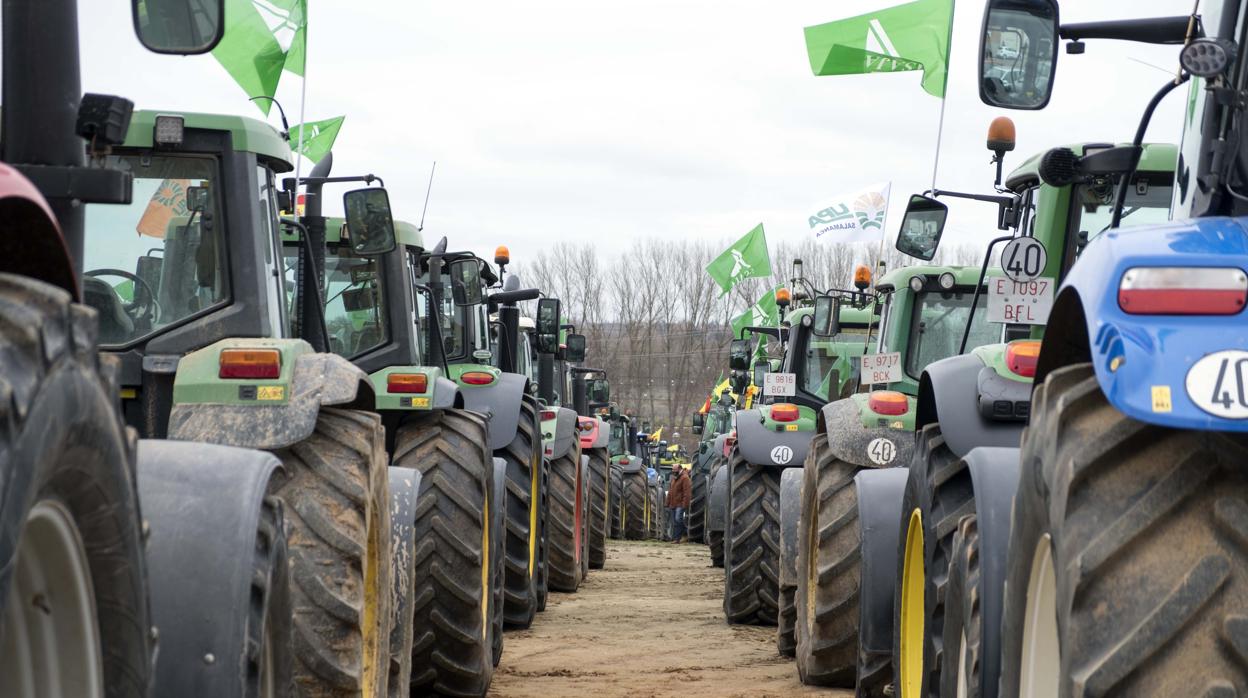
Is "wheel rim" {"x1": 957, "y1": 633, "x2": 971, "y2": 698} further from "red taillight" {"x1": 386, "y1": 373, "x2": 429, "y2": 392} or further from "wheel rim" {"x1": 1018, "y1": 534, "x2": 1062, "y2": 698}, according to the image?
"red taillight" {"x1": 386, "y1": 373, "x2": 429, "y2": 392}

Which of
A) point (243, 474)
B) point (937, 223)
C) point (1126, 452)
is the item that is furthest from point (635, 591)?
point (1126, 452)

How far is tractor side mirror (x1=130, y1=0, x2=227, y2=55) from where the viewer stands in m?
2.94

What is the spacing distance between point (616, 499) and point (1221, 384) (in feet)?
79.3

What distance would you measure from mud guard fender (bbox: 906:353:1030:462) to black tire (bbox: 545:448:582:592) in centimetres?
773

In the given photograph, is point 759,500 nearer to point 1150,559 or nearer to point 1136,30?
point 1136,30

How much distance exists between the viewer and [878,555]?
21.9ft

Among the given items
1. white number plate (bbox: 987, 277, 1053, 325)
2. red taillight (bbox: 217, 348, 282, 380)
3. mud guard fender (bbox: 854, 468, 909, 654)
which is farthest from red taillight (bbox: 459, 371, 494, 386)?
red taillight (bbox: 217, 348, 282, 380)

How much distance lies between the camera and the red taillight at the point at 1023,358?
18.8 feet

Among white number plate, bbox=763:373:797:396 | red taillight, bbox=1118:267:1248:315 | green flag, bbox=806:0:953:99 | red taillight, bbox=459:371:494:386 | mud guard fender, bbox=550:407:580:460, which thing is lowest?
mud guard fender, bbox=550:407:580:460

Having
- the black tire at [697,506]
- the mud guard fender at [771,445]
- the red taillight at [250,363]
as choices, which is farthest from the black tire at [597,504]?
the red taillight at [250,363]

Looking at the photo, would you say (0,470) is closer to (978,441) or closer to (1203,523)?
(1203,523)

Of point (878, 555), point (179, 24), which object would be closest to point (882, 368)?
point (878, 555)

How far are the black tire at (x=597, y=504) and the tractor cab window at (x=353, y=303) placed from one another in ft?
29.8

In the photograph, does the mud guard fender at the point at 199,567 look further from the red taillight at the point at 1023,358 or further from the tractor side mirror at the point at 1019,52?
the red taillight at the point at 1023,358
